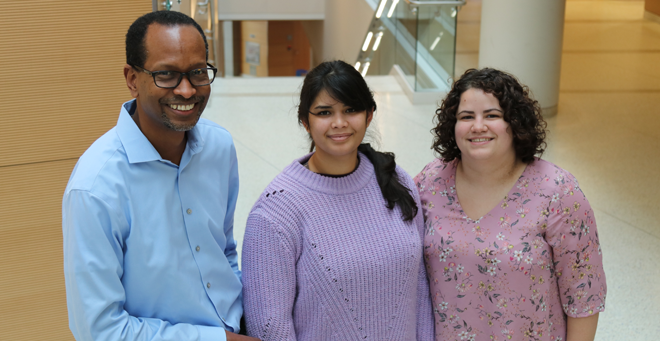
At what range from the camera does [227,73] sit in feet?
61.6

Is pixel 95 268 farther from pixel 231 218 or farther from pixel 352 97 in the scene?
pixel 352 97

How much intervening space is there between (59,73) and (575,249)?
1.86 meters

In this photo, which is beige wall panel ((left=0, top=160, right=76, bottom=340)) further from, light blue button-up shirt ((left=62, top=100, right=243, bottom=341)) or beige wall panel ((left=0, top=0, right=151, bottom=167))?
light blue button-up shirt ((left=62, top=100, right=243, bottom=341))

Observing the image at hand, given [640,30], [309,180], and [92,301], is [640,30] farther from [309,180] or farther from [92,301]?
[92,301]

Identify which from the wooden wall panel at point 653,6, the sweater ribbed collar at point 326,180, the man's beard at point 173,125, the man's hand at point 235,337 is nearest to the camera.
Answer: the man's beard at point 173,125

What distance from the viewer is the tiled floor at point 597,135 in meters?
4.02

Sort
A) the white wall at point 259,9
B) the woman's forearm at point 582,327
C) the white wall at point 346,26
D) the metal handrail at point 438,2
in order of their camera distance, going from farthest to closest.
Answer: the white wall at point 259,9 → the white wall at point 346,26 → the metal handrail at point 438,2 → the woman's forearm at point 582,327

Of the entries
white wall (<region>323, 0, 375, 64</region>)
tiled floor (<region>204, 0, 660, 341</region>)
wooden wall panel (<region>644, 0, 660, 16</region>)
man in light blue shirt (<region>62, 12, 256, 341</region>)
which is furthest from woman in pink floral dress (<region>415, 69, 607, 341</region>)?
wooden wall panel (<region>644, 0, 660, 16</region>)

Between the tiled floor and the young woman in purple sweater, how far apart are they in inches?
16.4

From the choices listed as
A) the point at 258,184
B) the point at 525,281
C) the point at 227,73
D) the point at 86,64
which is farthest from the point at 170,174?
the point at 227,73

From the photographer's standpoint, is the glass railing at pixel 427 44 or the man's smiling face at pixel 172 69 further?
the glass railing at pixel 427 44

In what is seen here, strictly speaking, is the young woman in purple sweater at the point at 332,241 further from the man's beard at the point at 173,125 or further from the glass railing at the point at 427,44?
the glass railing at the point at 427,44

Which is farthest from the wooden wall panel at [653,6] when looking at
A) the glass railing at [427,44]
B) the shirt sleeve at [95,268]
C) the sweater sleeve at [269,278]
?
the shirt sleeve at [95,268]

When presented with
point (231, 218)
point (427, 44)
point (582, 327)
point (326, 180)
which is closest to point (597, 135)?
point (427, 44)
